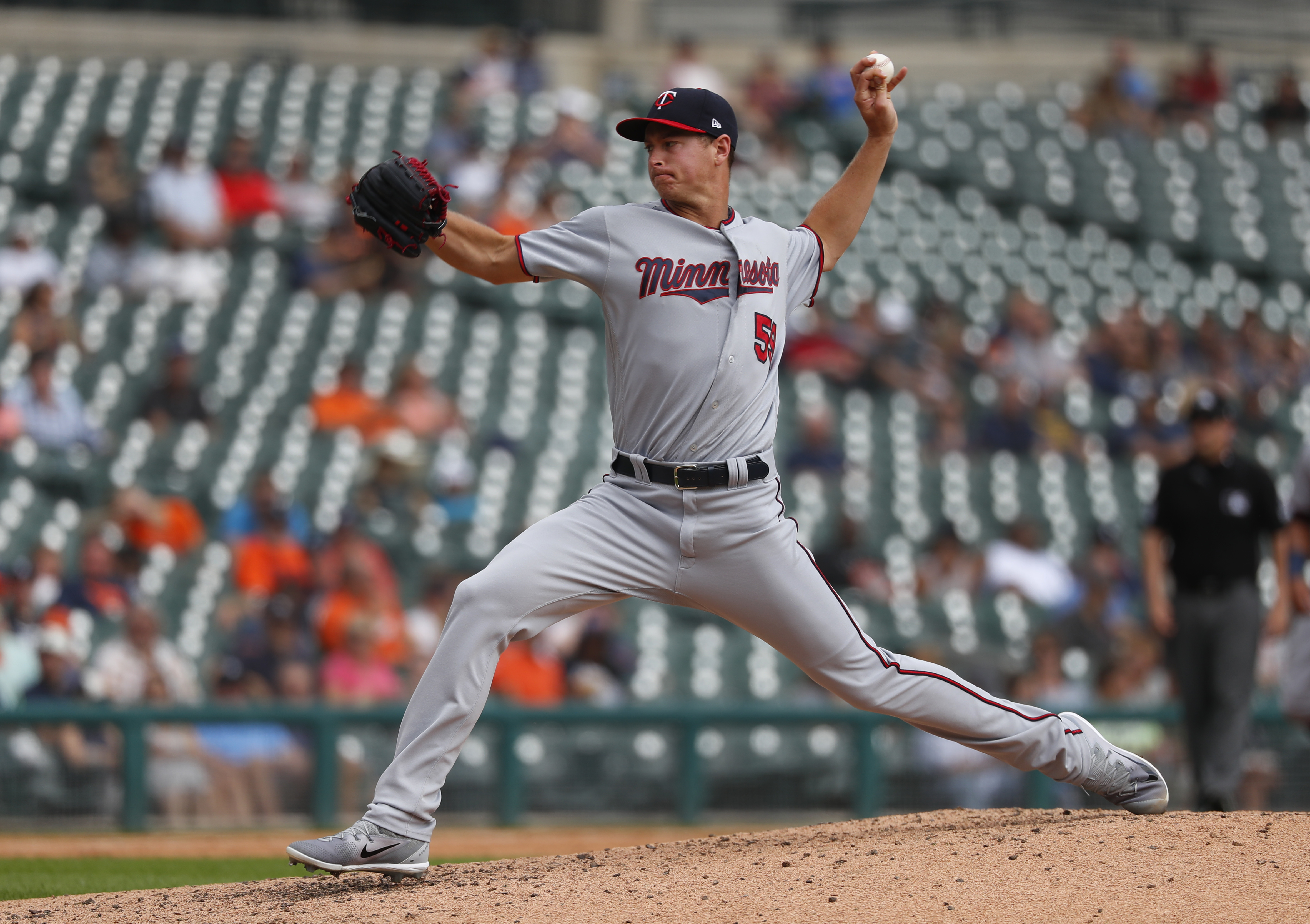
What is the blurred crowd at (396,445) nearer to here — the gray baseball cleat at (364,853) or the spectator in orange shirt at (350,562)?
the spectator in orange shirt at (350,562)

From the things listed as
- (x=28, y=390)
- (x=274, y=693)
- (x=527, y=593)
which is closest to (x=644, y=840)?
(x=274, y=693)

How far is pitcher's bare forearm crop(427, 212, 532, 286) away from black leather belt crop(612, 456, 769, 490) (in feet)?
1.70

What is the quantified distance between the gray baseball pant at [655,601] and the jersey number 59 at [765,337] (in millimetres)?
241

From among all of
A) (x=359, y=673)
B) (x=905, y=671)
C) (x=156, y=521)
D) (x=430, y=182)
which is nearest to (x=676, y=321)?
(x=430, y=182)

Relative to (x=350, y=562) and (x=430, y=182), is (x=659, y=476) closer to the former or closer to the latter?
(x=430, y=182)

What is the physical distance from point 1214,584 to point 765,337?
280 cm

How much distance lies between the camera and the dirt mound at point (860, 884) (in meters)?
3.17

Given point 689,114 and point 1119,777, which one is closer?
point 689,114

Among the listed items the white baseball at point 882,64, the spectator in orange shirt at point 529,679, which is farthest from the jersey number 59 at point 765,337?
the spectator in orange shirt at point 529,679

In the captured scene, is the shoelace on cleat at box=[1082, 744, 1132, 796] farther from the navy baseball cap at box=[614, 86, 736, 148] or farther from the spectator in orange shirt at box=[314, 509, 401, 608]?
the spectator in orange shirt at box=[314, 509, 401, 608]

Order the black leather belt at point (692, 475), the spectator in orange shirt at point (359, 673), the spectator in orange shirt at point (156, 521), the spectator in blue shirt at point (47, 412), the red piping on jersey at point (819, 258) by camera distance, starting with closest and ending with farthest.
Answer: the black leather belt at point (692, 475) → the red piping on jersey at point (819, 258) → the spectator in orange shirt at point (359, 673) → the spectator in orange shirt at point (156, 521) → the spectator in blue shirt at point (47, 412)

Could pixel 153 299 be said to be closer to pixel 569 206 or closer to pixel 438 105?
pixel 569 206

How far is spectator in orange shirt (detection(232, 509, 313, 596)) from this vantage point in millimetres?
8117

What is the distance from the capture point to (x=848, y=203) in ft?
13.0
